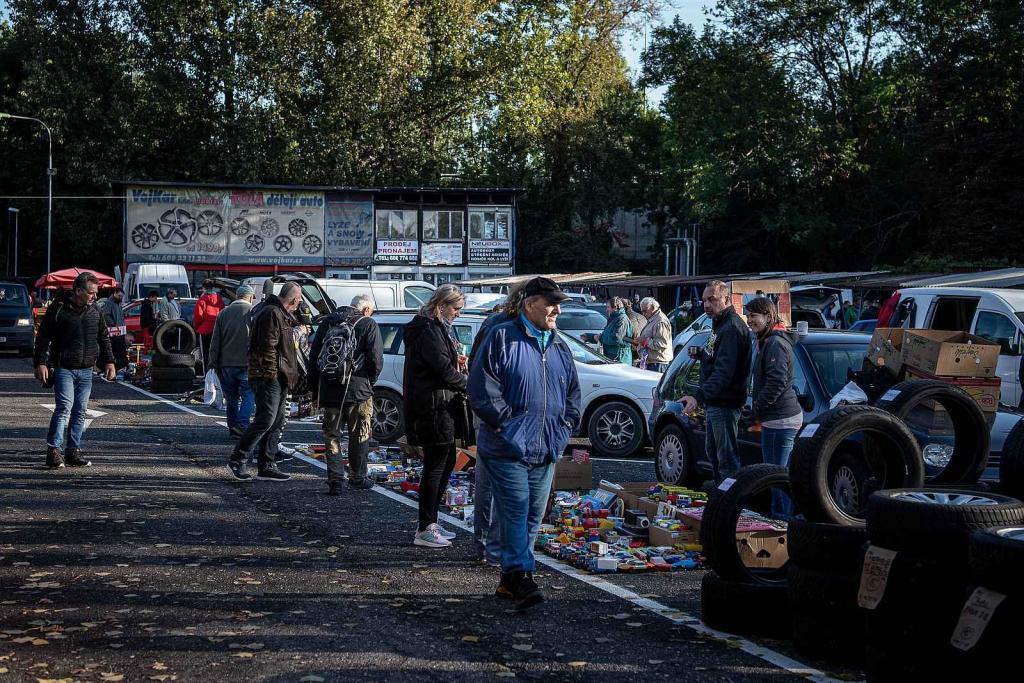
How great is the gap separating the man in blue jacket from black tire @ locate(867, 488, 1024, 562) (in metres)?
2.13

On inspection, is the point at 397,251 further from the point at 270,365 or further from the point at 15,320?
the point at 270,365

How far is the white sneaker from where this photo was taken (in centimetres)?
858

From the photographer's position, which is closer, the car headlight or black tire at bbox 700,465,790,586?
black tire at bbox 700,465,790,586

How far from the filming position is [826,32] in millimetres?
46875

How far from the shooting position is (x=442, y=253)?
54.3 metres

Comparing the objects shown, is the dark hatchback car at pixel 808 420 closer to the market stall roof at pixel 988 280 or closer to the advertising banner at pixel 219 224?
the market stall roof at pixel 988 280

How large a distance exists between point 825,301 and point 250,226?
25.4m

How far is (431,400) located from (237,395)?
662cm

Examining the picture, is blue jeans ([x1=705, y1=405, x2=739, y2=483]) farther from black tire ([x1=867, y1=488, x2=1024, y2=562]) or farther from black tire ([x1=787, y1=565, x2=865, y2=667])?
black tire ([x1=867, y1=488, x2=1024, y2=562])

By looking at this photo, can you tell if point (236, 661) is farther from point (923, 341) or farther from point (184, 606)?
point (923, 341)

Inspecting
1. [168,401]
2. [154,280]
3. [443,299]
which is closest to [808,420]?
[443,299]

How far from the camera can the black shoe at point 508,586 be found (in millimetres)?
6828

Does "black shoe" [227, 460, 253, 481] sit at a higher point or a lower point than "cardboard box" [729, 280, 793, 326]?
lower

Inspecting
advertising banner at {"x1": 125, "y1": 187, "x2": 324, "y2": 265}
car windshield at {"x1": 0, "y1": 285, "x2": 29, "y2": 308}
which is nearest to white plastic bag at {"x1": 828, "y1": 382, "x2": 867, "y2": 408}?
car windshield at {"x1": 0, "y1": 285, "x2": 29, "y2": 308}
